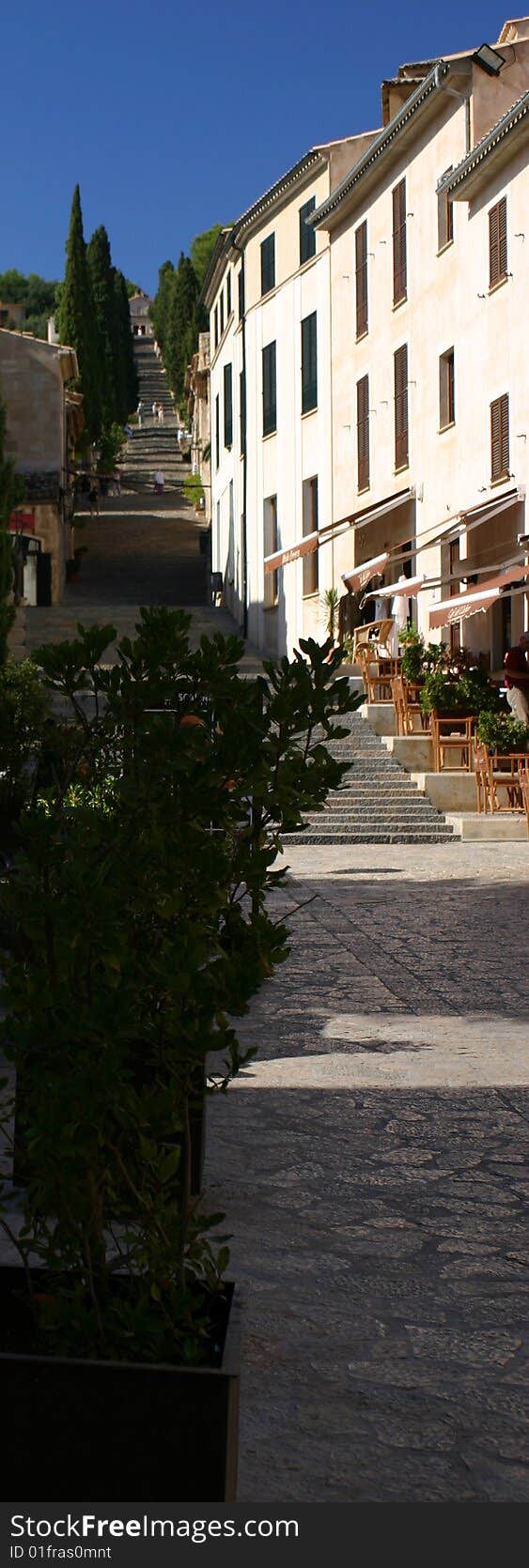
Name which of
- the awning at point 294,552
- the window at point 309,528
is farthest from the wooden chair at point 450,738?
the window at point 309,528

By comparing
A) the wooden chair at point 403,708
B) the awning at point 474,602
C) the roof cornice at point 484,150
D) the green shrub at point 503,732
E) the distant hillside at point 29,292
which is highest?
the distant hillside at point 29,292

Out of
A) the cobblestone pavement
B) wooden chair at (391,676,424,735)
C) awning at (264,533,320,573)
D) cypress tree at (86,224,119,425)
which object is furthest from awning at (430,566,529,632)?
cypress tree at (86,224,119,425)

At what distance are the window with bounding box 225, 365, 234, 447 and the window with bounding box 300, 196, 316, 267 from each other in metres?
7.55

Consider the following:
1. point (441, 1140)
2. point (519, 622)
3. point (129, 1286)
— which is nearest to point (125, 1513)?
point (129, 1286)

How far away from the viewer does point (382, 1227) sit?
4.98 metres

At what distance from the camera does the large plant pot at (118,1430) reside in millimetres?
2648

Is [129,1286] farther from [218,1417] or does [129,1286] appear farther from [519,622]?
[519,622]

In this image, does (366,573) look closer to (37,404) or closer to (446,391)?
(446,391)

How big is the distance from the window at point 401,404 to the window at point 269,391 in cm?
772

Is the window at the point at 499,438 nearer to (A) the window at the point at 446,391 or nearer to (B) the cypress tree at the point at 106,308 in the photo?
(A) the window at the point at 446,391

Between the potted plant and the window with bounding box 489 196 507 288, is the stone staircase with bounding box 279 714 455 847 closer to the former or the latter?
the window with bounding box 489 196 507 288

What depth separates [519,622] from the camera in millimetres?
22219

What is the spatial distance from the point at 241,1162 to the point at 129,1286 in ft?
8.88

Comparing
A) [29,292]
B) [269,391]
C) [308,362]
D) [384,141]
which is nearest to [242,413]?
[269,391]
